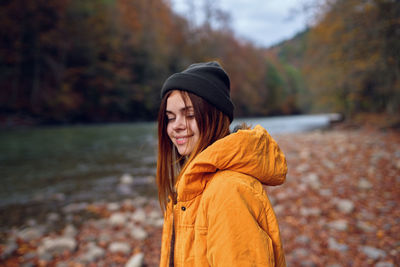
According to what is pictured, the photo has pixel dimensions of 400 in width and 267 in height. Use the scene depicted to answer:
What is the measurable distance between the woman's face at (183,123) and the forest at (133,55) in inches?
227

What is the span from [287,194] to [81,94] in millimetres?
25084

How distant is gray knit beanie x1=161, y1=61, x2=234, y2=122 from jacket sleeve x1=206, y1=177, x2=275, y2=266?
50 centimetres

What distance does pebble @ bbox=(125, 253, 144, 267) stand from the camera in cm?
296

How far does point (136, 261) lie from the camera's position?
9.84 ft

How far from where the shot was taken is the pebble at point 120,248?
133 inches

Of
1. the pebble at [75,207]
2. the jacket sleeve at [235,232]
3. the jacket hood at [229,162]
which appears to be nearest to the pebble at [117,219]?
the pebble at [75,207]

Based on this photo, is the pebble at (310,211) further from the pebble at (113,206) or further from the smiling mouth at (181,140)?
the pebble at (113,206)

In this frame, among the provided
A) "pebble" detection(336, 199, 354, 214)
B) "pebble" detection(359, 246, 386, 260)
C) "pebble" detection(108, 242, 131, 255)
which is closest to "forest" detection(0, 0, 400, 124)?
"pebble" detection(336, 199, 354, 214)

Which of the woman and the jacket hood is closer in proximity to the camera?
the woman

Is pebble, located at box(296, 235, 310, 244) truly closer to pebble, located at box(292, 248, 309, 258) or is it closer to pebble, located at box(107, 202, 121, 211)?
pebble, located at box(292, 248, 309, 258)

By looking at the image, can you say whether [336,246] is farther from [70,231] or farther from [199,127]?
[70,231]

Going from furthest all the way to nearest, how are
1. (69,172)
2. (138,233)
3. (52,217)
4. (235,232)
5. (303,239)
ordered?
1. (69,172)
2. (52,217)
3. (138,233)
4. (303,239)
5. (235,232)

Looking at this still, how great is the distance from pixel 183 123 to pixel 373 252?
2.88 m

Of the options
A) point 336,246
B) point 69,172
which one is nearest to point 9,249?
point 69,172
